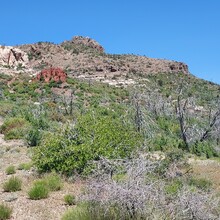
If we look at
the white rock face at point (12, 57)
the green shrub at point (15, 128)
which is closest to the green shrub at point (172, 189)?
the green shrub at point (15, 128)

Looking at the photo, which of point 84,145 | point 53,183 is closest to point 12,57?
point 84,145

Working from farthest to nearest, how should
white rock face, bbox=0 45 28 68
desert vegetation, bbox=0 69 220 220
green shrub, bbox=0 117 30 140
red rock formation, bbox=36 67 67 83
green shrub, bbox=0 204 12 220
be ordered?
white rock face, bbox=0 45 28 68 < red rock formation, bbox=36 67 67 83 < green shrub, bbox=0 117 30 140 < green shrub, bbox=0 204 12 220 < desert vegetation, bbox=0 69 220 220

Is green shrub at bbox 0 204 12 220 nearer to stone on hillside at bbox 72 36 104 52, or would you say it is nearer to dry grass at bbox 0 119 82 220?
dry grass at bbox 0 119 82 220

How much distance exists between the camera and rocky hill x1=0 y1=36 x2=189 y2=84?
260 feet

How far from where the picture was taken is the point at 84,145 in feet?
41.1

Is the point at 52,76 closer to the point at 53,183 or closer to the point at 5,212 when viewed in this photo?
the point at 53,183

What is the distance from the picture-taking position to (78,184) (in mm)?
11500

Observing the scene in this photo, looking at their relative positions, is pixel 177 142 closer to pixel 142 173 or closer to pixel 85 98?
pixel 142 173

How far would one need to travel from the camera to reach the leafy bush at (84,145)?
40.5ft

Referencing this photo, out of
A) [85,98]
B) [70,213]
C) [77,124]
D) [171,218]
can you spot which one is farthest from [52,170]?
[85,98]

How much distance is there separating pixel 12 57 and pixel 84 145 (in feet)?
252

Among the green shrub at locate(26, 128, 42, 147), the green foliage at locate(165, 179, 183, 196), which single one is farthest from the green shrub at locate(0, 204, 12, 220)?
the green shrub at locate(26, 128, 42, 147)

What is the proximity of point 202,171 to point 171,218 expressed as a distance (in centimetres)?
1098

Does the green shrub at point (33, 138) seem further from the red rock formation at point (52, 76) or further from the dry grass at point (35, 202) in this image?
the red rock formation at point (52, 76)
